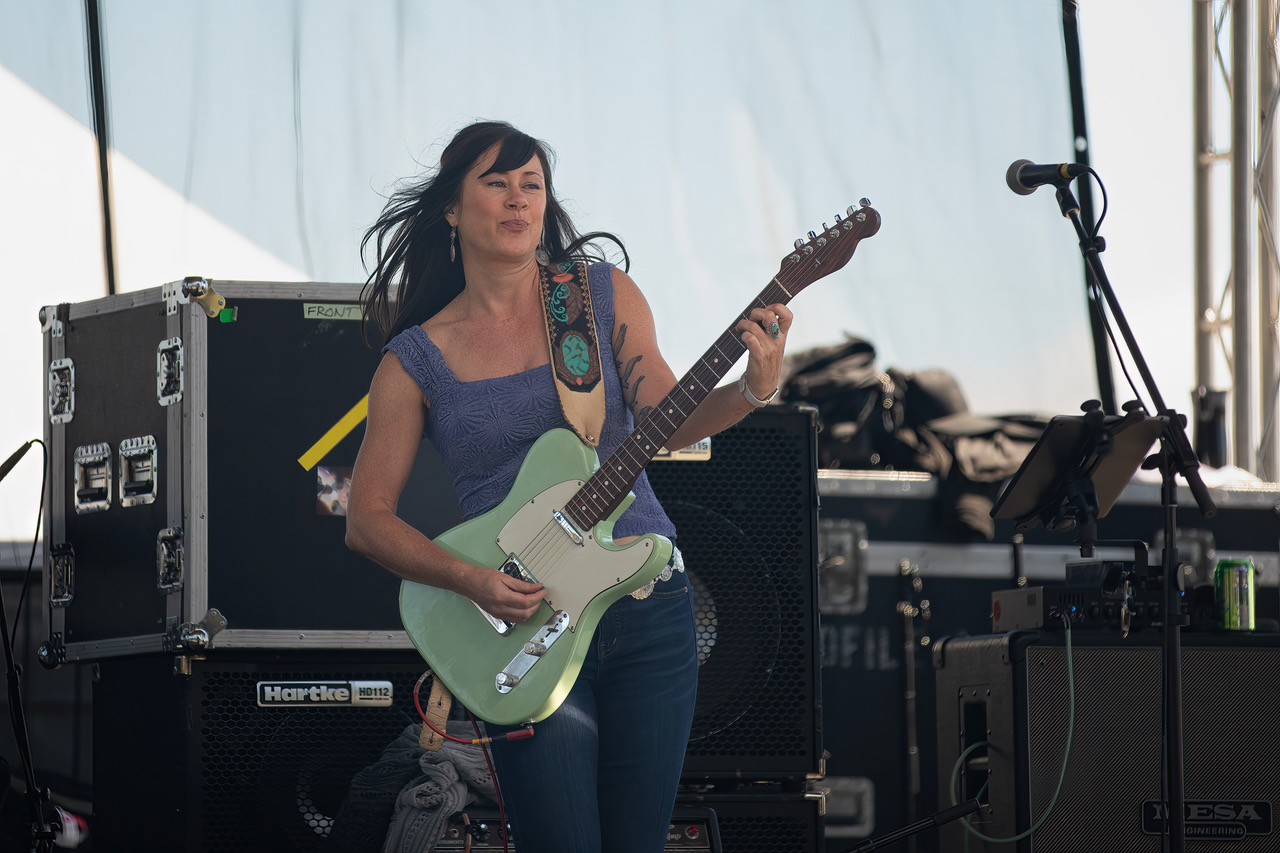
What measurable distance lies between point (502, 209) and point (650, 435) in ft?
1.42

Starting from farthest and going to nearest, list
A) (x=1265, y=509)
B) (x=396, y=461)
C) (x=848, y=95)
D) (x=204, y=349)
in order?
(x=848, y=95)
(x=1265, y=509)
(x=204, y=349)
(x=396, y=461)

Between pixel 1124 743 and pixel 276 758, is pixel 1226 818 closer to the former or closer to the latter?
pixel 1124 743

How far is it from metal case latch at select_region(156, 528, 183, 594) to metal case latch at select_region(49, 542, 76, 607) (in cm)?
33

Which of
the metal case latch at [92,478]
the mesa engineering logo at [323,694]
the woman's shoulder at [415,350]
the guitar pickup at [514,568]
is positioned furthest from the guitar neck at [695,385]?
the metal case latch at [92,478]

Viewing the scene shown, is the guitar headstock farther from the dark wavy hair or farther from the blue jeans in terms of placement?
the blue jeans

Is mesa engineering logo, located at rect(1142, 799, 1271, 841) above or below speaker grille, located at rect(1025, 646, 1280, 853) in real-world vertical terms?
below

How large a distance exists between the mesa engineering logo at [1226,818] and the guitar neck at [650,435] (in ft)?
6.13

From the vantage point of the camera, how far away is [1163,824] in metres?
2.97

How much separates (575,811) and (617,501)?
0.44 meters

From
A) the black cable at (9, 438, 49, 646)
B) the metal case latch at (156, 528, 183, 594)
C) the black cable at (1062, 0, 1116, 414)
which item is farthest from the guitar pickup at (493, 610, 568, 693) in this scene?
the black cable at (1062, 0, 1116, 414)

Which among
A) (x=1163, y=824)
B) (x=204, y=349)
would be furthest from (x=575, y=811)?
(x=1163, y=824)

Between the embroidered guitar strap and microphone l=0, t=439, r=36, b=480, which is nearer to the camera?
the embroidered guitar strap

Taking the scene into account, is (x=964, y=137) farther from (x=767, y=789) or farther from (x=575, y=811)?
(x=575, y=811)

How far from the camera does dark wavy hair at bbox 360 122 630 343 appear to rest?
2.06 meters
